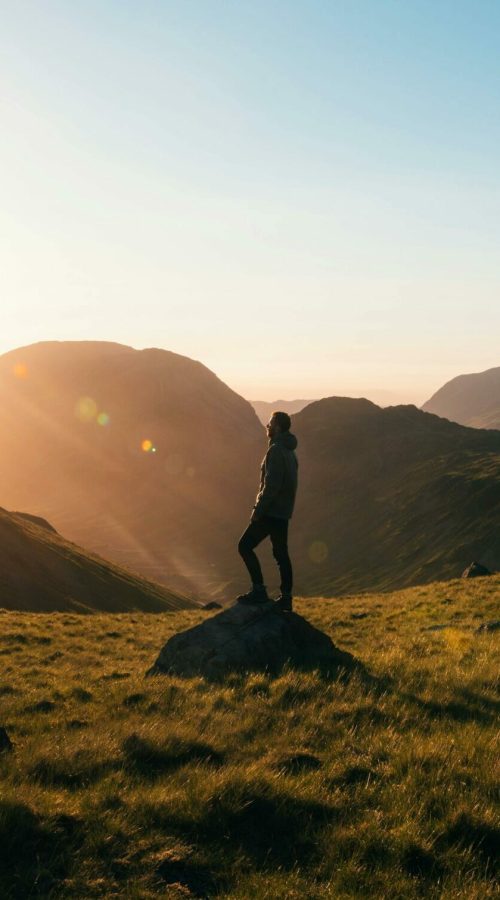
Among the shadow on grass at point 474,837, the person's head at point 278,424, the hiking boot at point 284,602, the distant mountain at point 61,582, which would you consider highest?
the person's head at point 278,424

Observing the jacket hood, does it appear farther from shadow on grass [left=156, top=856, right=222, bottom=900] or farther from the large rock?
shadow on grass [left=156, top=856, right=222, bottom=900]

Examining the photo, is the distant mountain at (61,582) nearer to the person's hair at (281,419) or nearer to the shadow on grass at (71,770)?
the person's hair at (281,419)

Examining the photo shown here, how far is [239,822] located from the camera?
6211mm

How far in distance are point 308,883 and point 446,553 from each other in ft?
365

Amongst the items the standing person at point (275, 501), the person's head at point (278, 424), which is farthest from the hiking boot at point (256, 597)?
the person's head at point (278, 424)

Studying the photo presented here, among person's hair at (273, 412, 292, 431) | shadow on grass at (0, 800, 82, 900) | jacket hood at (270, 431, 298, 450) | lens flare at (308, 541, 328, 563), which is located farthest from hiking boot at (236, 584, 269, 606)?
lens flare at (308, 541, 328, 563)

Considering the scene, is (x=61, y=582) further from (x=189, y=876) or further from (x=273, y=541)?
(x=189, y=876)

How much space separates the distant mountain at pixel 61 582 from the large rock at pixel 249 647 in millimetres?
30515

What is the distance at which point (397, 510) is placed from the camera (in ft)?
488

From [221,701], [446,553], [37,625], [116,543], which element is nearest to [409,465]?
[446,553]

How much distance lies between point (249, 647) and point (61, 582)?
143 ft

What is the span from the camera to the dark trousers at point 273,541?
14102 millimetres

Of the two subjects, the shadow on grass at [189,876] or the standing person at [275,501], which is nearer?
the shadow on grass at [189,876]

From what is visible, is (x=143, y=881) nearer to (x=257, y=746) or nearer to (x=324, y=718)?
(x=257, y=746)
